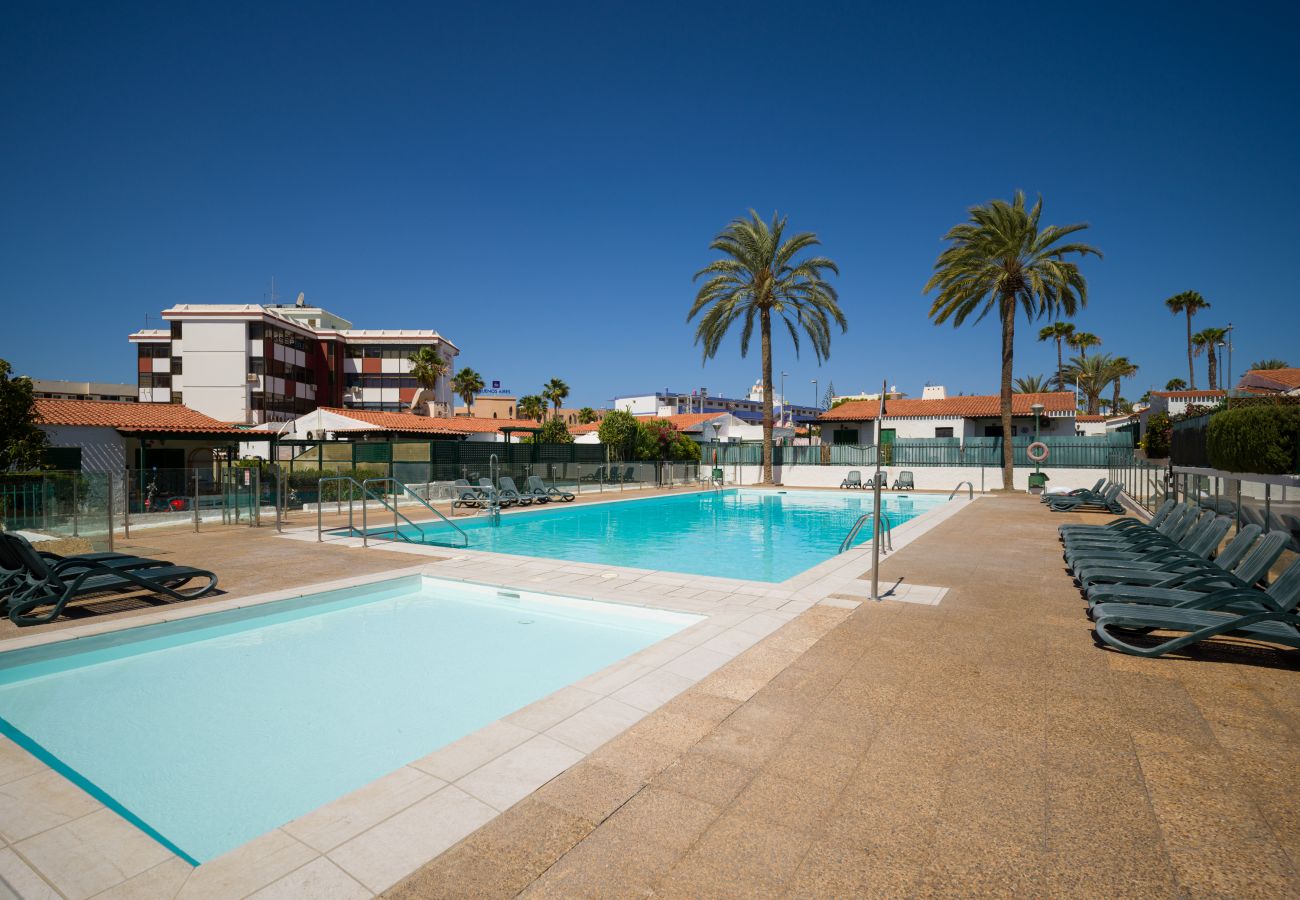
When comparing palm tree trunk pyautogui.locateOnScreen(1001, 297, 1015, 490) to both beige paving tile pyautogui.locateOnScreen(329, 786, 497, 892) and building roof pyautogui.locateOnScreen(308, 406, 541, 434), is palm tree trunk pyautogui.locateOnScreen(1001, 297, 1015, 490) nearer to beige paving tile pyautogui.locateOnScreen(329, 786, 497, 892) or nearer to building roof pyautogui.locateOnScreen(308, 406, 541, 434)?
building roof pyautogui.locateOnScreen(308, 406, 541, 434)

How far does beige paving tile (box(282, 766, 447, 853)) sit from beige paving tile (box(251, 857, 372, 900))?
14 cm

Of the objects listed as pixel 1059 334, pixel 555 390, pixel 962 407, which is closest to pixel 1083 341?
pixel 1059 334

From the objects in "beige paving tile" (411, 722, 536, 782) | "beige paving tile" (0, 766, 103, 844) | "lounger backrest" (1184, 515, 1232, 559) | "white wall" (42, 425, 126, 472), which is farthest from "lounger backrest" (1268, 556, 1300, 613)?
"white wall" (42, 425, 126, 472)

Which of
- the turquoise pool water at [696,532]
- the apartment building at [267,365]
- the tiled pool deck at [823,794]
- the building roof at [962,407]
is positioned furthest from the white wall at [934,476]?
the apartment building at [267,365]

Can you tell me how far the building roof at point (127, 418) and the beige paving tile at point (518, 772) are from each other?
78.8 feet

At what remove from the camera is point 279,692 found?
6.04 meters

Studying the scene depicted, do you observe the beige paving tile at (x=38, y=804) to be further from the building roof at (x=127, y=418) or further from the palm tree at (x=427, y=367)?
the palm tree at (x=427, y=367)

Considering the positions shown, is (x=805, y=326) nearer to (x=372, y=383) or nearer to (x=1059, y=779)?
(x=1059, y=779)

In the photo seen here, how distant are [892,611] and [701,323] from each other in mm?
23517

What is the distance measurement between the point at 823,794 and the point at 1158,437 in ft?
95.8

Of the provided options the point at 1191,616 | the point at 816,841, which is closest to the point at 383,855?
the point at 816,841

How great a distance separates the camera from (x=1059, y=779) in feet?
10.9

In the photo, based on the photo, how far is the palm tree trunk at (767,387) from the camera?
29.5m

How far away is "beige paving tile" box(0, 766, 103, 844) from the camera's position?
9.62ft
